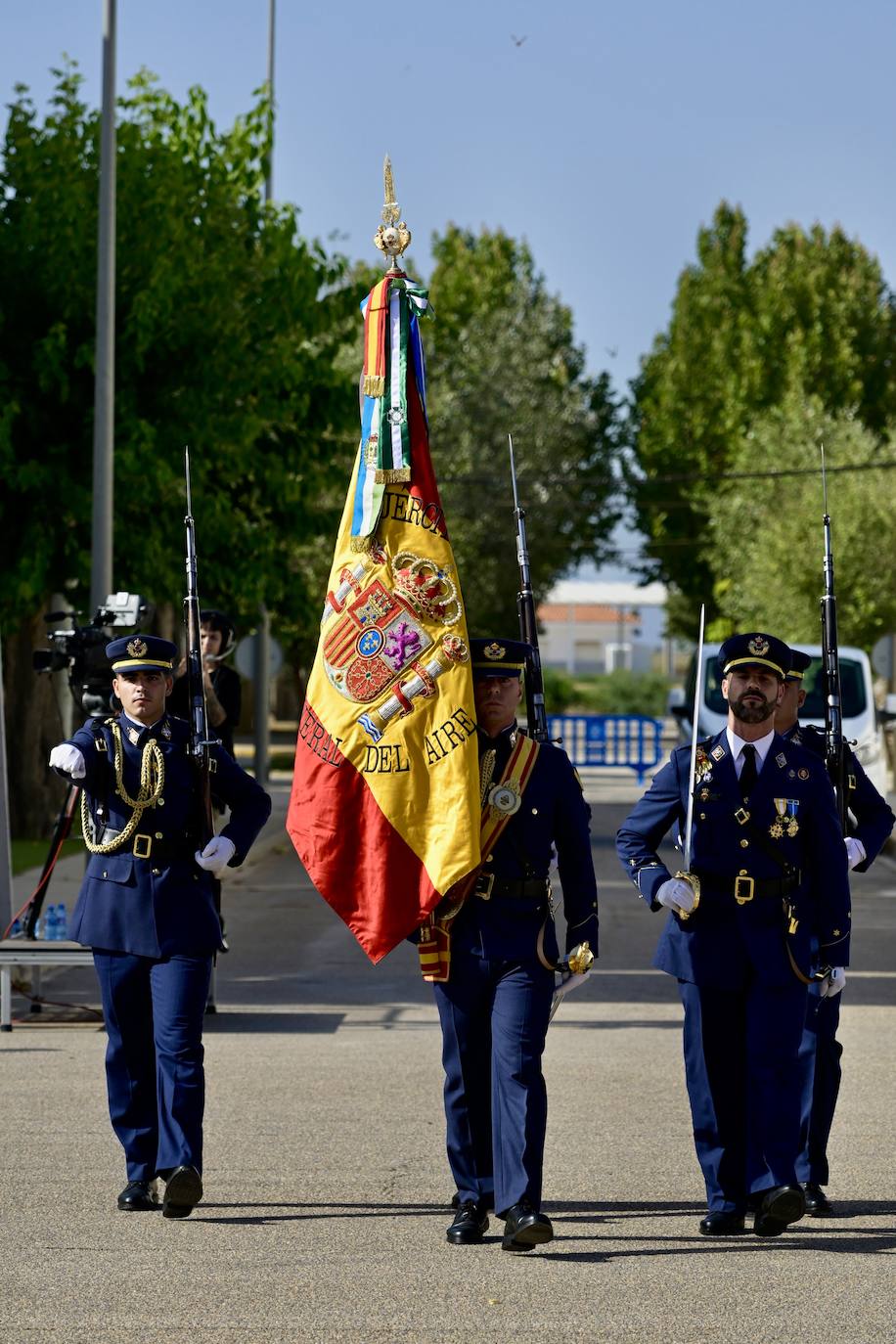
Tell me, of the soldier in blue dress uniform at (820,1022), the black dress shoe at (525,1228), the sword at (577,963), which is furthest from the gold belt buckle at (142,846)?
the soldier in blue dress uniform at (820,1022)

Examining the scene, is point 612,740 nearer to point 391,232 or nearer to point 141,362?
point 141,362

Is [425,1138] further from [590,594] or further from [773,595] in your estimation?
[590,594]

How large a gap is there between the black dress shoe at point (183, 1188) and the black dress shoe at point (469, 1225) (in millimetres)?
851

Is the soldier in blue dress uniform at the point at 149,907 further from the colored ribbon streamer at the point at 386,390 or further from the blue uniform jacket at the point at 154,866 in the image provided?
the colored ribbon streamer at the point at 386,390

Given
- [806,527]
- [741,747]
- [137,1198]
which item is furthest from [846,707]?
[806,527]

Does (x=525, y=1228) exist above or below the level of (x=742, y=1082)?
below

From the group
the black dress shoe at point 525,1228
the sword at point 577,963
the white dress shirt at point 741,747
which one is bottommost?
the black dress shoe at point 525,1228

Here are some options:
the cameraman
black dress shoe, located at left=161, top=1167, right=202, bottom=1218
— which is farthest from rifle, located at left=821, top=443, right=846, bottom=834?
the cameraman

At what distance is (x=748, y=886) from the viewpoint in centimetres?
709

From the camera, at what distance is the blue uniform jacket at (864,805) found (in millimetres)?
7898

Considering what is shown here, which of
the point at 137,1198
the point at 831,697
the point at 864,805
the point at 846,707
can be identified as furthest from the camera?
the point at 846,707

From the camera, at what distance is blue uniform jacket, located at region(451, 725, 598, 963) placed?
23.3 feet

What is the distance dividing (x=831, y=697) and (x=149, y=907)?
287cm

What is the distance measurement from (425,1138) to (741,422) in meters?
52.2
